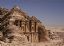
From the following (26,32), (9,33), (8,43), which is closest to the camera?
(8,43)

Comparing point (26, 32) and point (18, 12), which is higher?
point (18, 12)

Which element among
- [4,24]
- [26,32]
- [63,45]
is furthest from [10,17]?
[63,45]

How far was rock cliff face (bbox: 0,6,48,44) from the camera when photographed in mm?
37281

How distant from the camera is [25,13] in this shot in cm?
4319

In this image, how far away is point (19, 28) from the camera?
39094 mm

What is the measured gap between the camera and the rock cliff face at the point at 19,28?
122 ft

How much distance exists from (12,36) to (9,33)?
1.33 meters

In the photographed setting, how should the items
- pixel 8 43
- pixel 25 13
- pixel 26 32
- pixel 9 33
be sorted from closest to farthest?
1. pixel 8 43
2. pixel 9 33
3. pixel 26 32
4. pixel 25 13

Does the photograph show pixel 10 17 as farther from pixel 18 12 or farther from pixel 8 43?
pixel 8 43

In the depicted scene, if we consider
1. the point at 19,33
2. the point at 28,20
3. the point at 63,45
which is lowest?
→ the point at 63,45

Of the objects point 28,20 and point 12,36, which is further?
point 28,20

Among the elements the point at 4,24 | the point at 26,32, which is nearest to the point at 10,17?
the point at 4,24

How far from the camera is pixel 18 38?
120 feet

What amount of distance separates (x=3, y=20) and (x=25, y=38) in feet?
23.4
